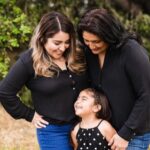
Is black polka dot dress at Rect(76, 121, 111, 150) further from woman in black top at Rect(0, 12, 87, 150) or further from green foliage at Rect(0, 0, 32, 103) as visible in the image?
green foliage at Rect(0, 0, 32, 103)

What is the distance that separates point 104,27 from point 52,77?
1.90 ft

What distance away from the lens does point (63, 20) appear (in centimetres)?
405

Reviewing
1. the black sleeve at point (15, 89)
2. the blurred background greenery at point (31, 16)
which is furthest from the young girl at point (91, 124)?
the blurred background greenery at point (31, 16)

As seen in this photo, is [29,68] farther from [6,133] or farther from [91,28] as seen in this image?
[6,133]

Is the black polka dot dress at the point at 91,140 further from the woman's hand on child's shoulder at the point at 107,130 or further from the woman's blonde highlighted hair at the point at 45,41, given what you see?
the woman's blonde highlighted hair at the point at 45,41

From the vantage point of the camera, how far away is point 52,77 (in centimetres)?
410

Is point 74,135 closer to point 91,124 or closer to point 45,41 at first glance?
point 91,124

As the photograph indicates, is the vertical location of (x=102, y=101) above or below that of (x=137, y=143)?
above

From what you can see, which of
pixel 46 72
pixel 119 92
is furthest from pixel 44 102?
pixel 119 92

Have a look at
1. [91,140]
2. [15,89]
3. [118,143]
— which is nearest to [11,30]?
[15,89]

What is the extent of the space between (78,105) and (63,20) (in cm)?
61

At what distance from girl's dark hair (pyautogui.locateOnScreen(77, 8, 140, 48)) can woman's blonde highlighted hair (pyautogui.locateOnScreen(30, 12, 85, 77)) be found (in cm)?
20

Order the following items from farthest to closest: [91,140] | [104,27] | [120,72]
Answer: [91,140]
[120,72]
[104,27]

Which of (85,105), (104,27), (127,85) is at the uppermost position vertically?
(104,27)
